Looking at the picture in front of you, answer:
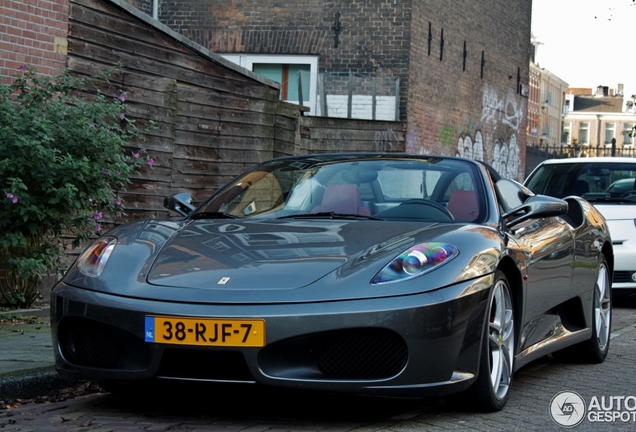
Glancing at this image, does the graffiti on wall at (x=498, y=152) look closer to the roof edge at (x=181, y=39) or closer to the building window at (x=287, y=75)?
the building window at (x=287, y=75)

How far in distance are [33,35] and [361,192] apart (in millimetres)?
4745

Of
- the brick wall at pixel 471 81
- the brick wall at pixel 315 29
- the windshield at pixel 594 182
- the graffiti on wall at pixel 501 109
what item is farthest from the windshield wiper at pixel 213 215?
the graffiti on wall at pixel 501 109

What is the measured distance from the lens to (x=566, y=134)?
325ft

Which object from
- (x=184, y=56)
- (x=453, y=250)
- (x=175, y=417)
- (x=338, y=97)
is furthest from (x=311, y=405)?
(x=338, y=97)

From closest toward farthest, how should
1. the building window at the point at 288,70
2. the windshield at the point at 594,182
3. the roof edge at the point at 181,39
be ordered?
the roof edge at the point at 181,39
the windshield at the point at 594,182
the building window at the point at 288,70

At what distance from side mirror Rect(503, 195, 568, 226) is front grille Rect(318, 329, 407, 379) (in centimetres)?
139

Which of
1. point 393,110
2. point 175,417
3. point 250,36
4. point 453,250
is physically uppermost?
point 250,36

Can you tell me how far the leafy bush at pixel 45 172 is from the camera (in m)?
7.70

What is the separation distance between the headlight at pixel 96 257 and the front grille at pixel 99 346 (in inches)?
10.2

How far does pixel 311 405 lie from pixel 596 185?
792 cm

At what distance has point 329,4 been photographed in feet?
66.3

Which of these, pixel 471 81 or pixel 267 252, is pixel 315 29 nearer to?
pixel 471 81

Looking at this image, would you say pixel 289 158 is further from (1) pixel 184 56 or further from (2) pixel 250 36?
(2) pixel 250 36

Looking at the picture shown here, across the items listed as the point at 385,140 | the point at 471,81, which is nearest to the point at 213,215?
the point at 385,140
